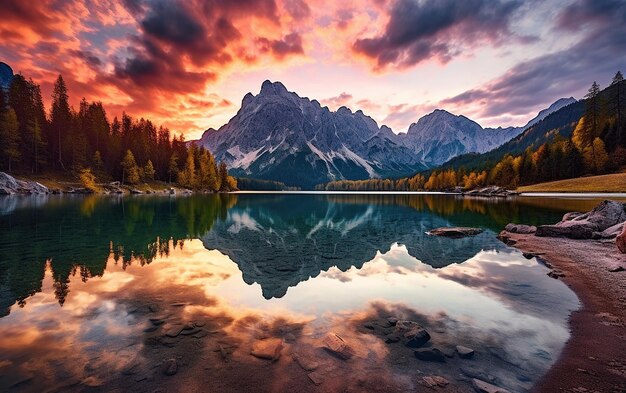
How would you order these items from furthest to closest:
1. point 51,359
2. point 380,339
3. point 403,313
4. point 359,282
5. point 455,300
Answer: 1. point 359,282
2. point 455,300
3. point 403,313
4. point 380,339
5. point 51,359

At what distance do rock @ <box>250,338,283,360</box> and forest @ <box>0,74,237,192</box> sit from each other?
119006mm

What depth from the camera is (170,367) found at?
8.06 meters

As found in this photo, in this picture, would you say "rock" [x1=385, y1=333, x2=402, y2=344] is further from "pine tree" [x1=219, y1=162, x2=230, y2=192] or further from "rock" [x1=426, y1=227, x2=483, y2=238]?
"pine tree" [x1=219, y1=162, x2=230, y2=192]

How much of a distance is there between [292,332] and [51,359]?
7024 millimetres

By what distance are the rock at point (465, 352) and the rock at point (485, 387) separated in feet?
4.48

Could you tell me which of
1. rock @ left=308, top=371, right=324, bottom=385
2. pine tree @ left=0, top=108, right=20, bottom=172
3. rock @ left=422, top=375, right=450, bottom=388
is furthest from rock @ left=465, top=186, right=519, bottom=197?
pine tree @ left=0, top=108, right=20, bottom=172

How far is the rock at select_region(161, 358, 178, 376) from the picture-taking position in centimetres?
790

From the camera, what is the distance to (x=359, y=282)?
16.9 m

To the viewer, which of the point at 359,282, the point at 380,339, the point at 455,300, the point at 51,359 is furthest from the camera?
the point at 359,282

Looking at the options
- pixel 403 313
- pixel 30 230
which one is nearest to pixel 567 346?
pixel 403 313

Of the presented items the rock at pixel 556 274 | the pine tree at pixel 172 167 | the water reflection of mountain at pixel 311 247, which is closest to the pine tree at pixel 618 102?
the water reflection of mountain at pixel 311 247

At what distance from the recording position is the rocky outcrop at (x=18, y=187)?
79.0 m

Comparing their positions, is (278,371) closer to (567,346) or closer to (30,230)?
(567,346)

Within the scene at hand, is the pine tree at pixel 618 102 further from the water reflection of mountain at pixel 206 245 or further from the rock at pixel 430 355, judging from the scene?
the rock at pixel 430 355
